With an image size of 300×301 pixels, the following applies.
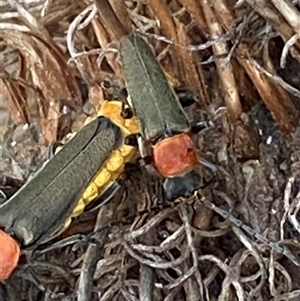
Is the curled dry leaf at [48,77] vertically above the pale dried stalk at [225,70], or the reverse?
the curled dry leaf at [48,77]

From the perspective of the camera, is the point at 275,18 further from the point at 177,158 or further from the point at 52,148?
the point at 52,148

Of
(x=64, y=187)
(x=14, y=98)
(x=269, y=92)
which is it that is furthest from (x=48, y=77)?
(x=269, y=92)

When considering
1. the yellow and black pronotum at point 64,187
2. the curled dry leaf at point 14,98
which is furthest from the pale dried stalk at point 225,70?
the curled dry leaf at point 14,98

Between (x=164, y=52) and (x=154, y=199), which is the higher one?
(x=164, y=52)

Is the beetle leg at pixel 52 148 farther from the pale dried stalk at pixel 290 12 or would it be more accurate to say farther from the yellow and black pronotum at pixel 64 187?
the pale dried stalk at pixel 290 12

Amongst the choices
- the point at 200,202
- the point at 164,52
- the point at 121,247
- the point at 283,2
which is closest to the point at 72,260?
the point at 121,247

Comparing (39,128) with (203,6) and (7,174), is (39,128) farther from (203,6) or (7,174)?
(203,6)
